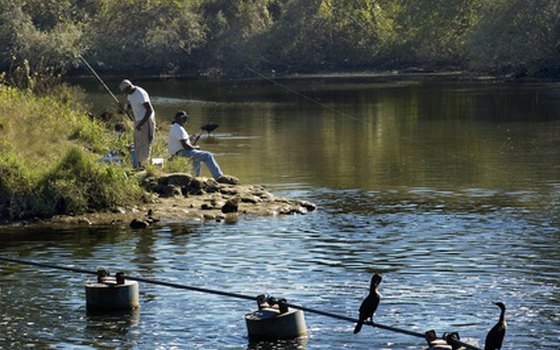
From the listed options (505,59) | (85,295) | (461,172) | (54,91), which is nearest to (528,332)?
(85,295)

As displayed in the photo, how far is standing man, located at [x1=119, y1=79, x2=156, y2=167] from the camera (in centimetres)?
2077

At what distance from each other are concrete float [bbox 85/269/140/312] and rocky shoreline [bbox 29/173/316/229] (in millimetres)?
4984

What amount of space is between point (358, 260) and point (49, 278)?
152 inches

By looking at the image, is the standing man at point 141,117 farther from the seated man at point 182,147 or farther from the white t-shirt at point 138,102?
the seated man at point 182,147

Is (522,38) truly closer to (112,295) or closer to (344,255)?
(344,255)

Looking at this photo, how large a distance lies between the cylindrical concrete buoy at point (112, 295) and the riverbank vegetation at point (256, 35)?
49.1m

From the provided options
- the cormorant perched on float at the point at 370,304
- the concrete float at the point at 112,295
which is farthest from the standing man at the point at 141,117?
the cormorant perched on float at the point at 370,304

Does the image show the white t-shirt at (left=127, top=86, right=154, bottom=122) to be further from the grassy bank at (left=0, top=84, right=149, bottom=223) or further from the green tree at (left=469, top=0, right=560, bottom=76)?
the green tree at (left=469, top=0, right=560, bottom=76)

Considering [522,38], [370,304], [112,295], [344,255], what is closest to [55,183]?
[344,255]

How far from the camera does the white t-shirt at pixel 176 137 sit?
21484mm

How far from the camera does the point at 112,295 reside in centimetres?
1405

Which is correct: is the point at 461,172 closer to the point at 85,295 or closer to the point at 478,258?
the point at 478,258

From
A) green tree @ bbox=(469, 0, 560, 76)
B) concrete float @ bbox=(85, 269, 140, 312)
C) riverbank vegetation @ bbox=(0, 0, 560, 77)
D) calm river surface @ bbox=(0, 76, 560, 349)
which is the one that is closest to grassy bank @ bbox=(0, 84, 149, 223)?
calm river surface @ bbox=(0, 76, 560, 349)

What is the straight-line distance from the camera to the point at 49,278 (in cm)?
1608
